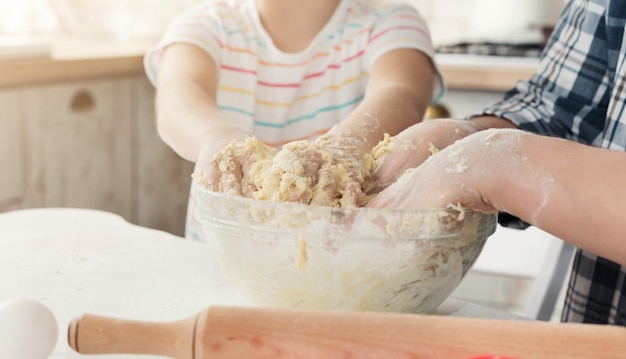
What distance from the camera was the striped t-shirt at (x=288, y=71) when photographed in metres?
1.29

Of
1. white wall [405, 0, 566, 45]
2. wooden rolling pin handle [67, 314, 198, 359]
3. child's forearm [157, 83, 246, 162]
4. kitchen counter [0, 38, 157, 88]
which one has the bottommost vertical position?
kitchen counter [0, 38, 157, 88]

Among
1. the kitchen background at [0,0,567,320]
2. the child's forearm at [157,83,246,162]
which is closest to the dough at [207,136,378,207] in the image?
the child's forearm at [157,83,246,162]

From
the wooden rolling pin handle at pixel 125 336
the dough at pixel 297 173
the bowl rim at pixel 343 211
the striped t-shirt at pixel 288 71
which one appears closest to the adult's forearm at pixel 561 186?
the bowl rim at pixel 343 211

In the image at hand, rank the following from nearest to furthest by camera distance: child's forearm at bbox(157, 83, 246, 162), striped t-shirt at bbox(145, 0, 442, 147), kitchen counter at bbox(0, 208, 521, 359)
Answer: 1. kitchen counter at bbox(0, 208, 521, 359)
2. child's forearm at bbox(157, 83, 246, 162)
3. striped t-shirt at bbox(145, 0, 442, 147)

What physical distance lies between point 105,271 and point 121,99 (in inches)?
56.0

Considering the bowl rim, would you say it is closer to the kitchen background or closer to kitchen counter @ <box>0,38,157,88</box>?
the kitchen background

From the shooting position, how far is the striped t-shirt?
1295mm

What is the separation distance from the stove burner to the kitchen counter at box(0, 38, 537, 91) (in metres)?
0.04

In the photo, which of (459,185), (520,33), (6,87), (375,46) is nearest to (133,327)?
(459,185)

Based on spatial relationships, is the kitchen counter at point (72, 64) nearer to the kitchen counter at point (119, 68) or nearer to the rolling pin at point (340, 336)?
the kitchen counter at point (119, 68)

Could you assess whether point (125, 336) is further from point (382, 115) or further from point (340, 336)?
point (382, 115)

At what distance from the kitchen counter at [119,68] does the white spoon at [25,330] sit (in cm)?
133

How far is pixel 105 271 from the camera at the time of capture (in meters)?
0.84

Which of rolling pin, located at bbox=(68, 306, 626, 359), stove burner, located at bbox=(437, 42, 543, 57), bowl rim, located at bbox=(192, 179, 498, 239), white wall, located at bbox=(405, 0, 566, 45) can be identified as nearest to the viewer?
rolling pin, located at bbox=(68, 306, 626, 359)
